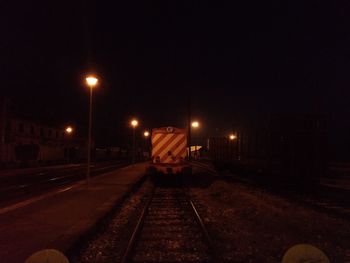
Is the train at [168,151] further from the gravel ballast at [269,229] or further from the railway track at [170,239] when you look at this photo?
the railway track at [170,239]

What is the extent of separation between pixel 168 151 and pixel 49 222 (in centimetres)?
1313

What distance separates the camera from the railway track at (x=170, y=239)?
7176 mm

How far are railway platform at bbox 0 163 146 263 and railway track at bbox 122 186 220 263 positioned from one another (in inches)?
42.3

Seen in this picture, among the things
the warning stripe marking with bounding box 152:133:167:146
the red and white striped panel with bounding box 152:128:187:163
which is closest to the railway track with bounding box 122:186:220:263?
the red and white striped panel with bounding box 152:128:187:163

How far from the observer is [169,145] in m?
22.0

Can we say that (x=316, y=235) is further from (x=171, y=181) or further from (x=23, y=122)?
(x=23, y=122)

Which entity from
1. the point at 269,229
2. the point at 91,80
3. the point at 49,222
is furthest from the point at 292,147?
the point at 49,222

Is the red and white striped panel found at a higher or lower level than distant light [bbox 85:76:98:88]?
lower

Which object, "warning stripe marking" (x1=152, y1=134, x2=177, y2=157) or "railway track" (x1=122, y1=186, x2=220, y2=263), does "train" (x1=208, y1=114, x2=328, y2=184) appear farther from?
A: "railway track" (x1=122, y1=186, x2=220, y2=263)

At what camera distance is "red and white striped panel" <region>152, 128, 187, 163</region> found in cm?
2191

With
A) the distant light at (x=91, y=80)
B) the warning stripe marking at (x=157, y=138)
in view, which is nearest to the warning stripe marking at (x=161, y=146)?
the warning stripe marking at (x=157, y=138)

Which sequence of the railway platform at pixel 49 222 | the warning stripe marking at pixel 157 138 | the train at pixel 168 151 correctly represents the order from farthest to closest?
the warning stripe marking at pixel 157 138 < the train at pixel 168 151 < the railway platform at pixel 49 222

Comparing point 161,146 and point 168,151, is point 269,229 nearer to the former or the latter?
point 168,151

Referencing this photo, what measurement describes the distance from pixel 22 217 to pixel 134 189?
10.0 m
